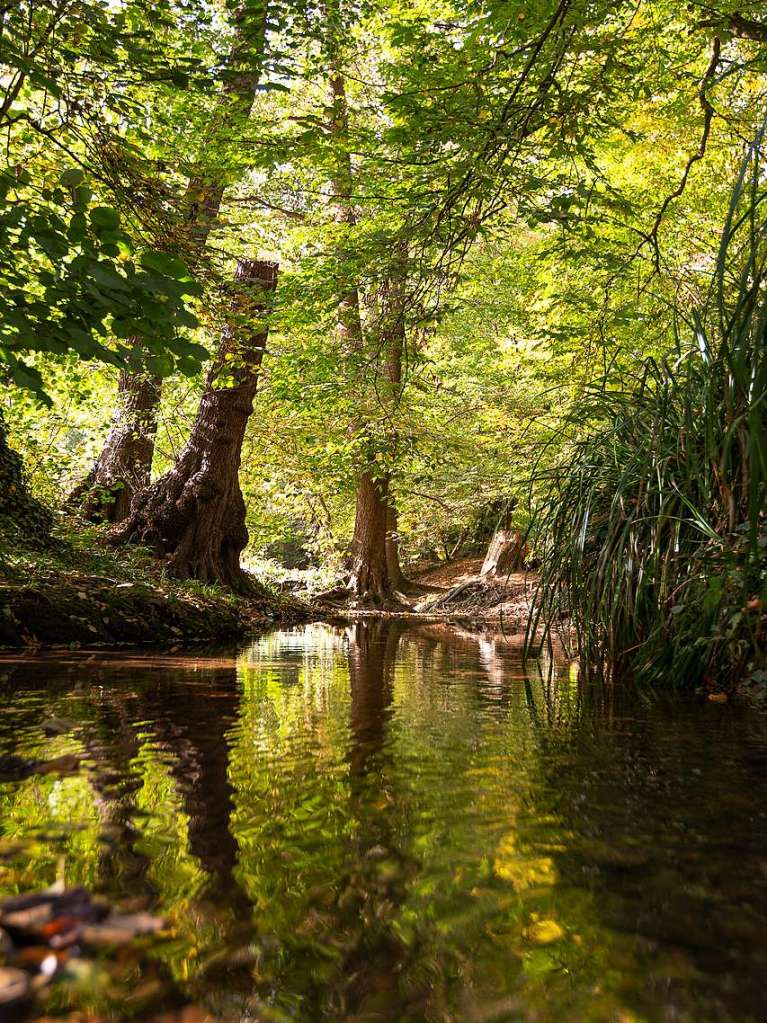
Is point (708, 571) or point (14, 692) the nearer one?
point (14, 692)

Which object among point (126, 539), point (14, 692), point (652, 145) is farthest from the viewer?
point (126, 539)

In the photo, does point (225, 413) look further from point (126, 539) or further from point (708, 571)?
point (708, 571)

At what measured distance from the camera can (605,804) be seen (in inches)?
58.5

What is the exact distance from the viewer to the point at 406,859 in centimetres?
118

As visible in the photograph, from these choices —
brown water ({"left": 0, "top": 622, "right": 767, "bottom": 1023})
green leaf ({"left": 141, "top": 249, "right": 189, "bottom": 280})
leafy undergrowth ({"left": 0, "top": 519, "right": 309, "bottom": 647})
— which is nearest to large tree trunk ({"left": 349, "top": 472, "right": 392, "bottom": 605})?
leafy undergrowth ({"left": 0, "top": 519, "right": 309, "bottom": 647})

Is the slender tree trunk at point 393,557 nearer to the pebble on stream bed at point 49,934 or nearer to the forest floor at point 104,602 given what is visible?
the forest floor at point 104,602

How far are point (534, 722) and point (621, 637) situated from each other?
4.60ft

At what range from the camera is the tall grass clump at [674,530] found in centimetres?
280

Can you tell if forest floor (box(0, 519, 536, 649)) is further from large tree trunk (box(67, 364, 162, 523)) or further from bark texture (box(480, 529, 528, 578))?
bark texture (box(480, 529, 528, 578))

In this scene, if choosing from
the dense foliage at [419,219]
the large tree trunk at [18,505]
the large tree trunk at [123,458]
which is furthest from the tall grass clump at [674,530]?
the large tree trunk at [123,458]

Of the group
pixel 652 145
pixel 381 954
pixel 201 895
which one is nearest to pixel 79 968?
pixel 201 895

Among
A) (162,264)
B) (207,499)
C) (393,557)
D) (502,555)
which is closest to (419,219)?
(162,264)

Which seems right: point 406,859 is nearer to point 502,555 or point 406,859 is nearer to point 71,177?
point 71,177

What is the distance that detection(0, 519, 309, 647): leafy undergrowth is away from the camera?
480 centimetres
